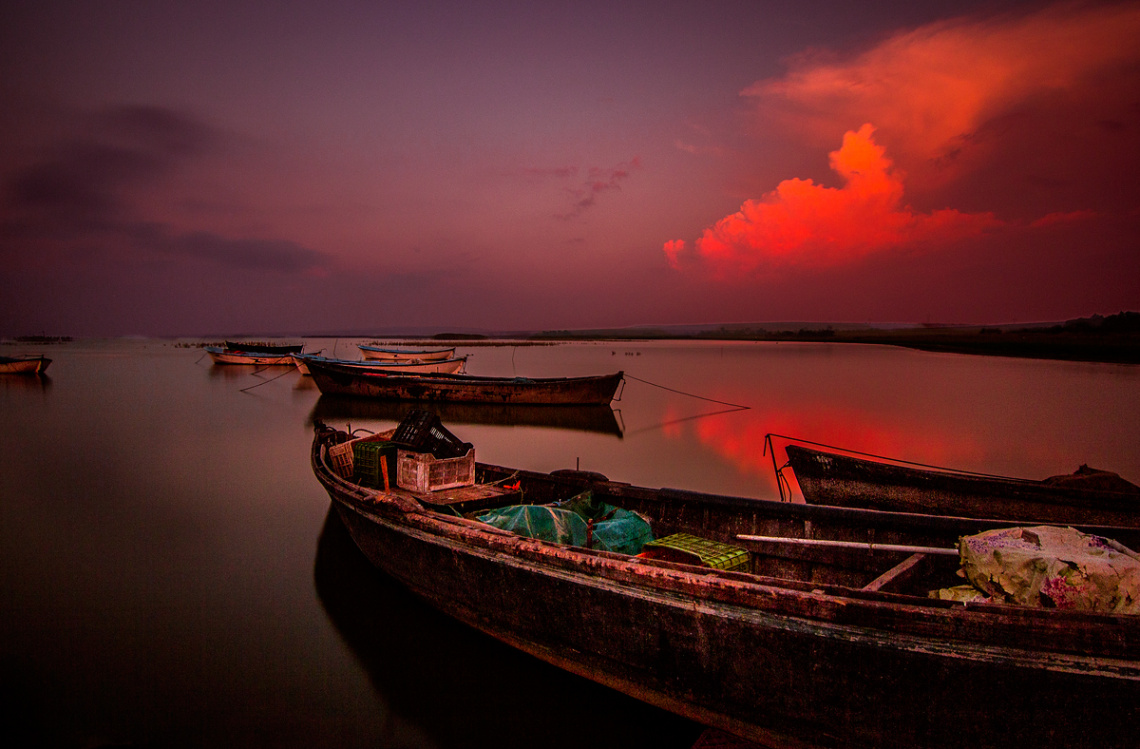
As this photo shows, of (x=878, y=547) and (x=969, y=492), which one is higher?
(x=878, y=547)

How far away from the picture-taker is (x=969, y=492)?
23.6ft

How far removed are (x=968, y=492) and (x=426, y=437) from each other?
24.6 ft

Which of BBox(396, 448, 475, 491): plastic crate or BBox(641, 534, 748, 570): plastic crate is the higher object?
BBox(396, 448, 475, 491): plastic crate

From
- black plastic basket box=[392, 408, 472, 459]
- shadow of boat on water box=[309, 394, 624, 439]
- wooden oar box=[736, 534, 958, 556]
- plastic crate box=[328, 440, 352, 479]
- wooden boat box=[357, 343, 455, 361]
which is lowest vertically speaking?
shadow of boat on water box=[309, 394, 624, 439]

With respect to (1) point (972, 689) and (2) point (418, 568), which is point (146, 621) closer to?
(2) point (418, 568)

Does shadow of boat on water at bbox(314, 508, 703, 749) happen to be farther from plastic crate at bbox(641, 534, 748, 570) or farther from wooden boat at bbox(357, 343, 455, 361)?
Result: wooden boat at bbox(357, 343, 455, 361)

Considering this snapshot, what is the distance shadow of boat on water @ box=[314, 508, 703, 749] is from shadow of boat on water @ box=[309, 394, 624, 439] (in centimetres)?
1348

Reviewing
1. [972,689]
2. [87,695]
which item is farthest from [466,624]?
[972,689]

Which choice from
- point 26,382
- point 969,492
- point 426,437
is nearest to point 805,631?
point 426,437

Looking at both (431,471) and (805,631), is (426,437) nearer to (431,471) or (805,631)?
(431,471)

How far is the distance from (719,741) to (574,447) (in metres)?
13.3

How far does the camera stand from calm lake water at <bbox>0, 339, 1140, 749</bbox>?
476cm

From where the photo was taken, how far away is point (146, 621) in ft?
21.0

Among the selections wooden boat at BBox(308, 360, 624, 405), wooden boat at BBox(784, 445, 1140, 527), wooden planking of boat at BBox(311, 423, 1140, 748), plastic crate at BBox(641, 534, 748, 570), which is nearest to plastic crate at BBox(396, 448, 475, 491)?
wooden planking of boat at BBox(311, 423, 1140, 748)
